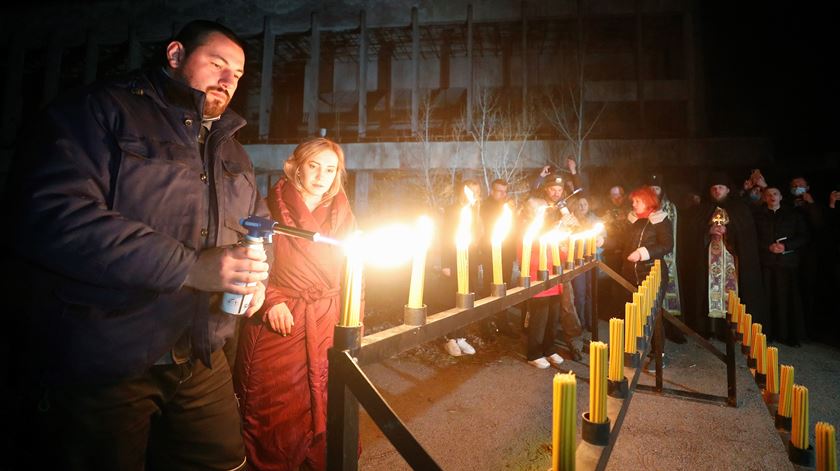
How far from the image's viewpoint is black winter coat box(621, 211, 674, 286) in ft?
15.7

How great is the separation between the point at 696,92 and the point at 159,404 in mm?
24192

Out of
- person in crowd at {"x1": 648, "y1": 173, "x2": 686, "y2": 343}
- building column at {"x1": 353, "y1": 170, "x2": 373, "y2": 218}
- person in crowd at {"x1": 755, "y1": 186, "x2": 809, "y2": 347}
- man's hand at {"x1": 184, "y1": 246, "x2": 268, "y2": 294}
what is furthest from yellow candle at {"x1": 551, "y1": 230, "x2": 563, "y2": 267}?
building column at {"x1": 353, "y1": 170, "x2": 373, "y2": 218}

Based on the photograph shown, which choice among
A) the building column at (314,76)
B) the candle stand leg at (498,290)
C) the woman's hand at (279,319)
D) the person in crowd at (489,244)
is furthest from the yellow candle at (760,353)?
the building column at (314,76)

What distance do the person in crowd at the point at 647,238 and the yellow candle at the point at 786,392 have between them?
280 centimetres

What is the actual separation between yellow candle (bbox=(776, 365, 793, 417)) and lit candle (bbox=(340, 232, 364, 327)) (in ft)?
7.64

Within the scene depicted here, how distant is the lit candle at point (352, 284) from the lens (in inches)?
39.3

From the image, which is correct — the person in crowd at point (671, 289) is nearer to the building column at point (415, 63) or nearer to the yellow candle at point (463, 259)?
the yellow candle at point (463, 259)

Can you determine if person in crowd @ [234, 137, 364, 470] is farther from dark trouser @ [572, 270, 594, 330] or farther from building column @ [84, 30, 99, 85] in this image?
building column @ [84, 30, 99, 85]

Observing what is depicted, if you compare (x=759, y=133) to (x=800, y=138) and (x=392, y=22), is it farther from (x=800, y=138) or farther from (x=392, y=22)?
(x=392, y=22)

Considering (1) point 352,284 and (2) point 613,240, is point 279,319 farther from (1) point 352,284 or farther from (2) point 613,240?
(2) point 613,240

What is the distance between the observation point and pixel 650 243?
193 inches

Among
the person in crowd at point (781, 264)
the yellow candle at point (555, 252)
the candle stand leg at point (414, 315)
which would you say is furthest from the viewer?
the person in crowd at point (781, 264)

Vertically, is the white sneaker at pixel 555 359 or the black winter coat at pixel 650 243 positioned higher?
the black winter coat at pixel 650 243

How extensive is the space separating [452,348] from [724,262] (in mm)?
4525
